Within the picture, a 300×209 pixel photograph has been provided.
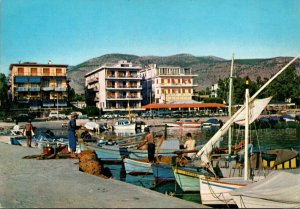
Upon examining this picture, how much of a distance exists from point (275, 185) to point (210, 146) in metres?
4.34

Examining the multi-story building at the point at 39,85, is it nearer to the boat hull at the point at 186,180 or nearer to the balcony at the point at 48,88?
the balcony at the point at 48,88

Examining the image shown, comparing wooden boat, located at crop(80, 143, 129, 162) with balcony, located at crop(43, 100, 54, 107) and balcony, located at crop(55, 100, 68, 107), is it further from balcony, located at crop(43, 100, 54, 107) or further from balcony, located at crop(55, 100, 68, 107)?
balcony, located at crop(55, 100, 68, 107)

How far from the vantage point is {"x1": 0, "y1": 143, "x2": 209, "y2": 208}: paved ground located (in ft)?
27.5

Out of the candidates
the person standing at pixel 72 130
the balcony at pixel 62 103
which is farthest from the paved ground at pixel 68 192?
the balcony at pixel 62 103

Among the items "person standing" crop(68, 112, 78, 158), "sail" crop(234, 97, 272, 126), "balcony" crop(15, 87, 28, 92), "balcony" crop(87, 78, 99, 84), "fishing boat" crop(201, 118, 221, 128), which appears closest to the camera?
"sail" crop(234, 97, 272, 126)

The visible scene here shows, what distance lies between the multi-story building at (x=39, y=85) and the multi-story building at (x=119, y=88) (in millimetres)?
9335

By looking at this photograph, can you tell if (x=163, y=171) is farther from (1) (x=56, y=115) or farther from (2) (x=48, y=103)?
(2) (x=48, y=103)

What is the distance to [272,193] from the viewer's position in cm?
995

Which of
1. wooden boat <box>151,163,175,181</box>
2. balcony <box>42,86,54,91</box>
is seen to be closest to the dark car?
balcony <box>42,86,54,91</box>

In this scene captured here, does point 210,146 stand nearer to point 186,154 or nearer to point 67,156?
point 186,154

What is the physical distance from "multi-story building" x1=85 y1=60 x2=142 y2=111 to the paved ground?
74678mm

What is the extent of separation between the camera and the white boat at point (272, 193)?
32.1 ft

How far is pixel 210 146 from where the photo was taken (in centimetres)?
1443

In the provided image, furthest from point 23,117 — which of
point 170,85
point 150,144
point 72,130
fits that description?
point 150,144
